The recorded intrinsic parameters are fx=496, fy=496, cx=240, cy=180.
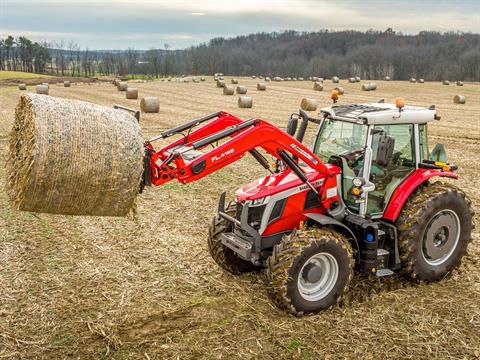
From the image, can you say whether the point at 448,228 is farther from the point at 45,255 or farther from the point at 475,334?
the point at 45,255

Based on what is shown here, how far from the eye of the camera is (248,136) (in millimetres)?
4961

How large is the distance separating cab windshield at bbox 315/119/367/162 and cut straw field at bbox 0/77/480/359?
1.68m

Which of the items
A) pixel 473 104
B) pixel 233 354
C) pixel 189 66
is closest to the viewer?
pixel 233 354

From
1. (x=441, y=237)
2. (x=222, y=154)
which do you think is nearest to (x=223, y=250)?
(x=222, y=154)

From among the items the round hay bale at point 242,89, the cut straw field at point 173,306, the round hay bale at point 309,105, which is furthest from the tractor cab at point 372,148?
the round hay bale at point 242,89

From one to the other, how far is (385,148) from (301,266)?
5.39 ft

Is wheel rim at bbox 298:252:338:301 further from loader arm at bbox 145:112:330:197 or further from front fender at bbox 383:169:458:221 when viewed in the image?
front fender at bbox 383:169:458:221

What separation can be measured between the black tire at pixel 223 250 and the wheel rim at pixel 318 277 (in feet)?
3.87

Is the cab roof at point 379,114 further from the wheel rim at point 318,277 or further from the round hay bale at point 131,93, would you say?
the round hay bale at point 131,93

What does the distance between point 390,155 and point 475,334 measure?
83.7 inches

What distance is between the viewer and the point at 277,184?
18.7 feet

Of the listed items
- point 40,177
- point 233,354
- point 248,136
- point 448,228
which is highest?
point 248,136

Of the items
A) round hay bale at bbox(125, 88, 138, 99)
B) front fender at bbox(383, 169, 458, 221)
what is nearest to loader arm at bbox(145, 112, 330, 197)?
front fender at bbox(383, 169, 458, 221)

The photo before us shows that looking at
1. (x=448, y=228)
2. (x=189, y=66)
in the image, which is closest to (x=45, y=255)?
(x=448, y=228)
